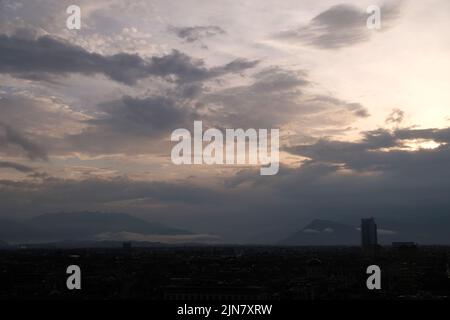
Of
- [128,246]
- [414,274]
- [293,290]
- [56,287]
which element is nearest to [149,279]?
[56,287]

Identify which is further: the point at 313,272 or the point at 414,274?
the point at 313,272
